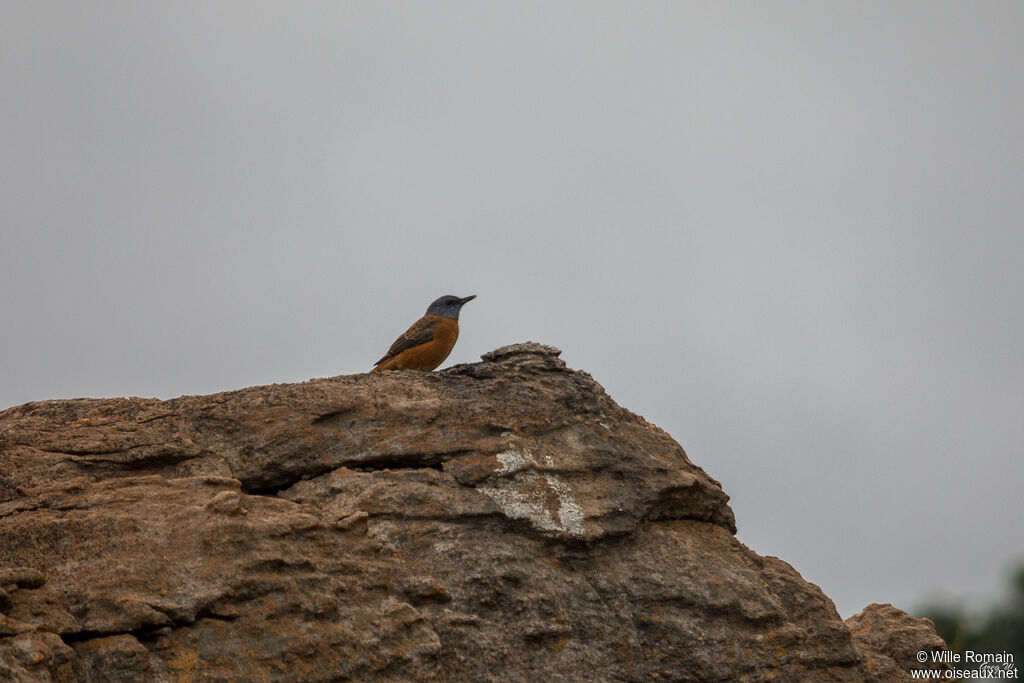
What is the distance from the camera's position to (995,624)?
31.5 meters

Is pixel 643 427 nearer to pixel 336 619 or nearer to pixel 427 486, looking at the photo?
pixel 427 486

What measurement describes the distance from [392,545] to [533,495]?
3.60 ft

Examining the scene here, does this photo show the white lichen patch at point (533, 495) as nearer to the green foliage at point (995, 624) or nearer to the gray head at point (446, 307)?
the gray head at point (446, 307)

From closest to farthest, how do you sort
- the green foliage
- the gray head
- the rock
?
the rock < the gray head < the green foliage

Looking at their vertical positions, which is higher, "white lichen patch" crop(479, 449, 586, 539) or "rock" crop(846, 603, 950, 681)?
"white lichen patch" crop(479, 449, 586, 539)

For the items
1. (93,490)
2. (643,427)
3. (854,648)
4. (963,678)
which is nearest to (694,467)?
(643,427)

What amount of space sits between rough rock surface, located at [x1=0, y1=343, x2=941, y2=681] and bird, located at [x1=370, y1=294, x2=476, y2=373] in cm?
218

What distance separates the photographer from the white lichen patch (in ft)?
22.4

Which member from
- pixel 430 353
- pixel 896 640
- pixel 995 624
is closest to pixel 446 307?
pixel 430 353

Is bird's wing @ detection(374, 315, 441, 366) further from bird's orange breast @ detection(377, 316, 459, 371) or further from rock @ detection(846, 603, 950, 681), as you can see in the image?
rock @ detection(846, 603, 950, 681)

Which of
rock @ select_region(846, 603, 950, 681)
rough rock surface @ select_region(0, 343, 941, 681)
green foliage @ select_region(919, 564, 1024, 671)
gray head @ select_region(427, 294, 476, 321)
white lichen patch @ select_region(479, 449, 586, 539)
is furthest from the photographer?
green foliage @ select_region(919, 564, 1024, 671)

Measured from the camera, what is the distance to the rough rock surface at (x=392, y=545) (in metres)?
5.45

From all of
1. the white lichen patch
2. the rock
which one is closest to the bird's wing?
the white lichen patch

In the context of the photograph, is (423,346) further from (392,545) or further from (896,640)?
(896,640)
